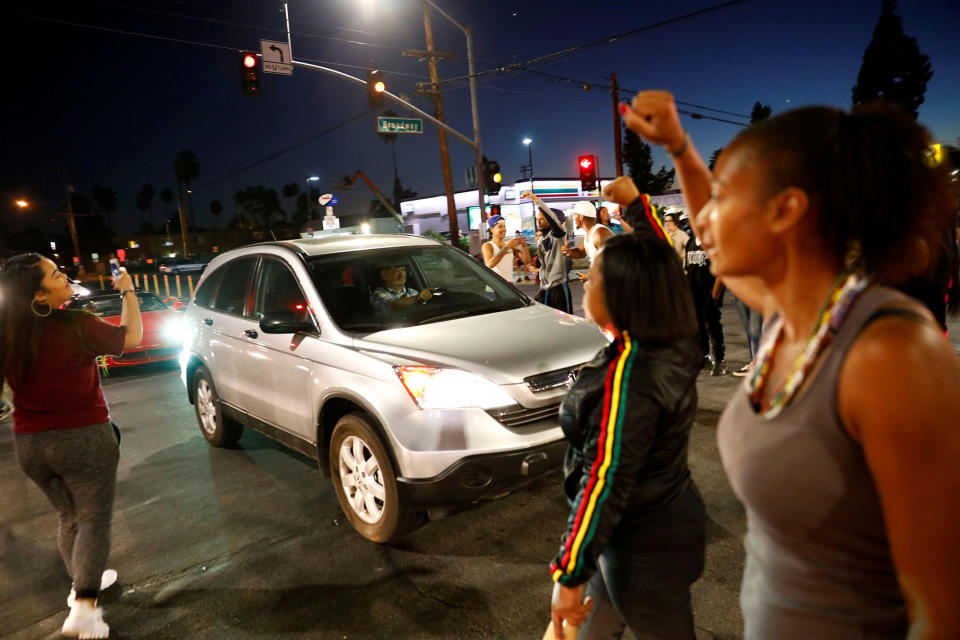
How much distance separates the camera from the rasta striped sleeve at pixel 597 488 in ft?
5.29

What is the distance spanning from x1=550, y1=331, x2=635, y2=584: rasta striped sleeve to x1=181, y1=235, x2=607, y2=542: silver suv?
1633mm

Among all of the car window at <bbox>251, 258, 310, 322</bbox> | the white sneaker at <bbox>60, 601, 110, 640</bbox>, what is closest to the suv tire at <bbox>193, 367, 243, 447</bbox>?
the car window at <bbox>251, 258, 310, 322</bbox>

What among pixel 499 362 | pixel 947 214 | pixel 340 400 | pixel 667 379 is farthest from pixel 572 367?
pixel 947 214

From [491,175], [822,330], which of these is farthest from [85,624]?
[491,175]

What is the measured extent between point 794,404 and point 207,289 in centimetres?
590

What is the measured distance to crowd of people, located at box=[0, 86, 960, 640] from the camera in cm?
87

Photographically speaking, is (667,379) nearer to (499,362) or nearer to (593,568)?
(593,568)

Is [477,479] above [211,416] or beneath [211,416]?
above

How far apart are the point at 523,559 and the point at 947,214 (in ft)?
9.52

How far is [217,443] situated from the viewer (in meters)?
5.74

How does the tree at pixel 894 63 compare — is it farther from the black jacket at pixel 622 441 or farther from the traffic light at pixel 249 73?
the black jacket at pixel 622 441

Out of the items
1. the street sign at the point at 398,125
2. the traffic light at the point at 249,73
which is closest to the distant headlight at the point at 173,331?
the traffic light at the point at 249,73

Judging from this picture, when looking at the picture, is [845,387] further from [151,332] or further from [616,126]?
[616,126]

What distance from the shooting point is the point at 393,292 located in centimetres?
492
